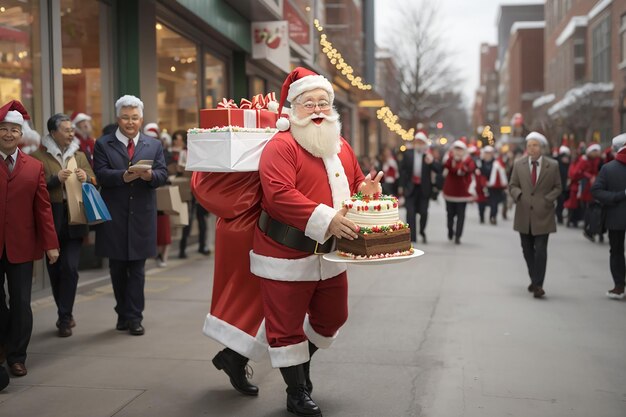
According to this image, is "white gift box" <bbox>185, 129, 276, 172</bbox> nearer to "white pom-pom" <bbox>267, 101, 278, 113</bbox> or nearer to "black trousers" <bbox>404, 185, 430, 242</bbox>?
"white pom-pom" <bbox>267, 101, 278, 113</bbox>

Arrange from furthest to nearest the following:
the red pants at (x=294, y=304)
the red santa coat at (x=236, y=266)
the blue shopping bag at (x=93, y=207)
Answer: the blue shopping bag at (x=93, y=207) < the red santa coat at (x=236, y=266) < the red pants at (x=294, y=304)

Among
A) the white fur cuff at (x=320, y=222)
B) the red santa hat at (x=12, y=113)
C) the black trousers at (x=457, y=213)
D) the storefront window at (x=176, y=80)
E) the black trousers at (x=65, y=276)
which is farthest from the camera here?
the black trousers at (x=457, y=213)

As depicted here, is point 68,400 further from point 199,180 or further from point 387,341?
point 387,341

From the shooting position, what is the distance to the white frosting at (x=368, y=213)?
180 inches

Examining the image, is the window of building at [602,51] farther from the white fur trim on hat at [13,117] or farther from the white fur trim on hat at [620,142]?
the white fur trim on hat at [13,117]

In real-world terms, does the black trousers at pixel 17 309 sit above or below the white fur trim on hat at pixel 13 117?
below

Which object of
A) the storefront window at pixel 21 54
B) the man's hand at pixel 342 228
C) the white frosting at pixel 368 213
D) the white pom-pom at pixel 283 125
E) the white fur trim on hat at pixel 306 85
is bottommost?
the man's hand at pixel 342 228

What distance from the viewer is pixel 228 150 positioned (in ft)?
15.9

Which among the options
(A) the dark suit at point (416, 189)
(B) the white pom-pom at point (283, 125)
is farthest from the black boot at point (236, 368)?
(A) the dark suit at point (416, 189)

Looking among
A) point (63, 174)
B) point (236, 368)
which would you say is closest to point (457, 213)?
point (63, 174)

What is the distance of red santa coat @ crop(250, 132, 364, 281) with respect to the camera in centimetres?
452

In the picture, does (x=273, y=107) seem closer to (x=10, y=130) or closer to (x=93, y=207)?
(x=10, y=130)

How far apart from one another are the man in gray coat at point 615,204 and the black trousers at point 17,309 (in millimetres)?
6353

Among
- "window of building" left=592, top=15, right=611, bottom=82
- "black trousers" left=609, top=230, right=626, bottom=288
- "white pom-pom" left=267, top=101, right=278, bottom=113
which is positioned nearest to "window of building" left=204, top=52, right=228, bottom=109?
"black trousers" left=609, top=230, right=626, bottom=288
